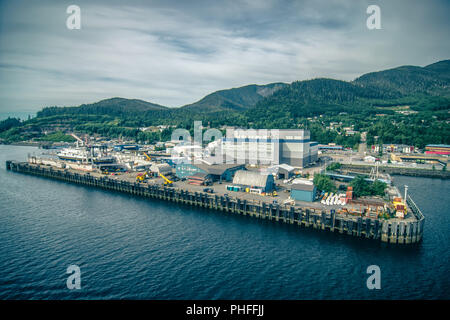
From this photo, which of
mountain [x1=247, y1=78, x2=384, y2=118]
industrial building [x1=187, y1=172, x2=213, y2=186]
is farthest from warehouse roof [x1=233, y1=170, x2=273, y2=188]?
mountain [x1=247, y1=78, x2=384, y2=118]

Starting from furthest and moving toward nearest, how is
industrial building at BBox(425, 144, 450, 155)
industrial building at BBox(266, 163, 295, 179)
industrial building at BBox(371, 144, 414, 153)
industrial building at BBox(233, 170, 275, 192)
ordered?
industrial building at BBox(371, 144, 414, 153) → industrial building at BBox(425, 144, 450, 155) → industrial building at BBox(266, 163, 295, 179) → industrial building at BBox(233, 170, 275, 192)

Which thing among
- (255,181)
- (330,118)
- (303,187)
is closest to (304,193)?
(303,187)

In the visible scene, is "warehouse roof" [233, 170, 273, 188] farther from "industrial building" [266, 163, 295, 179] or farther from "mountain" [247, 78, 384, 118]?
"mountain" [247, 78, 384, 118]

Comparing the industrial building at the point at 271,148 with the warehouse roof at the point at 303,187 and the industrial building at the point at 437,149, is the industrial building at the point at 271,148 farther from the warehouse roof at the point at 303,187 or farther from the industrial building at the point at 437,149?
the industrial building at the point at 437,149

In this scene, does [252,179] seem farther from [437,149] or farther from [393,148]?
[437,149]
